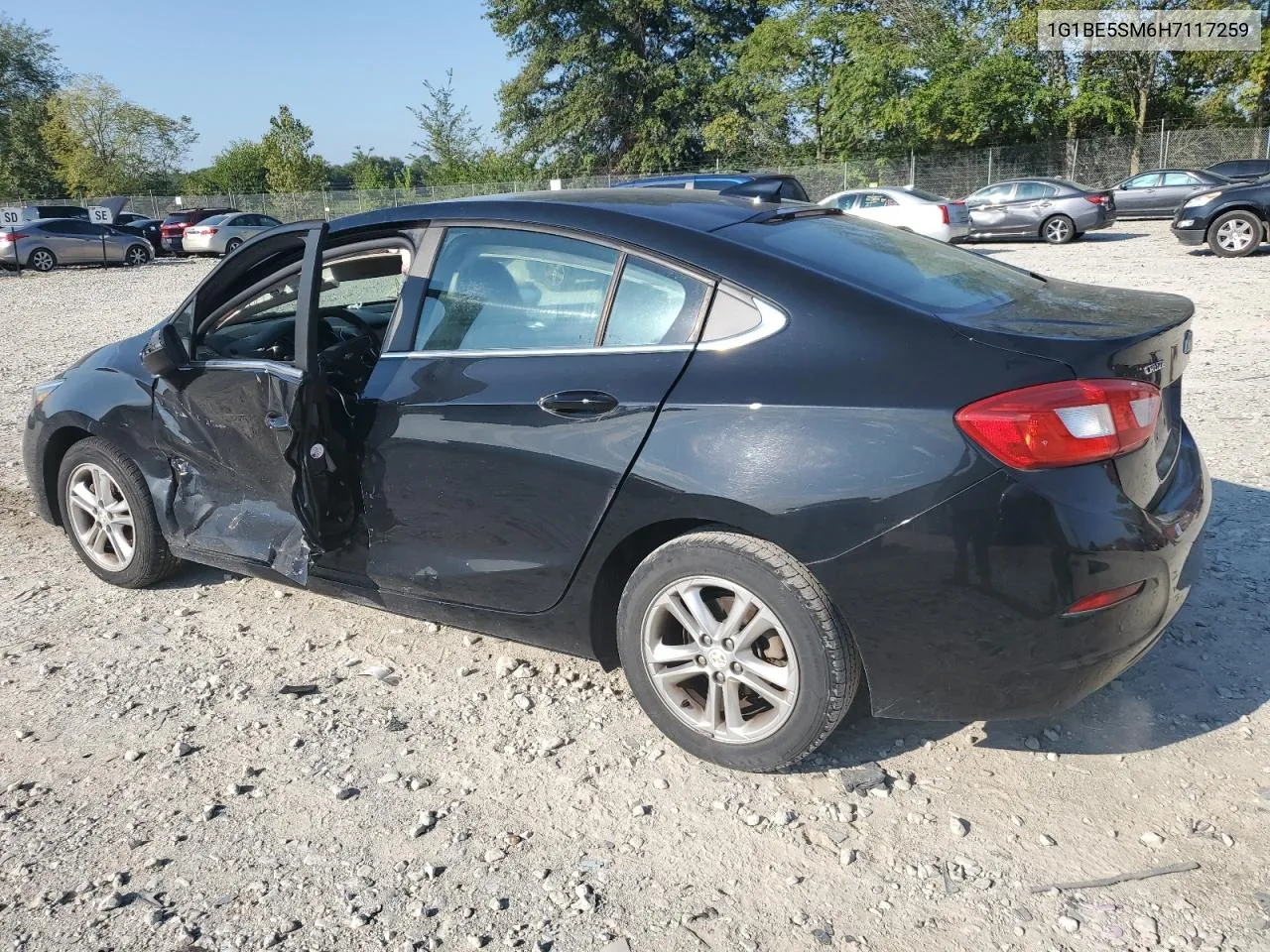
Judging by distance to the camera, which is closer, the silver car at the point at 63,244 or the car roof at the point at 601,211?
the car roof at the point at 601,211

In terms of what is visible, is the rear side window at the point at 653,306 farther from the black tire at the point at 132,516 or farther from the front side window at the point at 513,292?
the black tire at the point at 132,516

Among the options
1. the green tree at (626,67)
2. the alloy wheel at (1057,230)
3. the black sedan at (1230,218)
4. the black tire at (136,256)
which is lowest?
the alloy wheel at (1057,230)

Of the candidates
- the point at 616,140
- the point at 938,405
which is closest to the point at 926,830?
the point at 938,405

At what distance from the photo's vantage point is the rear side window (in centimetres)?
291

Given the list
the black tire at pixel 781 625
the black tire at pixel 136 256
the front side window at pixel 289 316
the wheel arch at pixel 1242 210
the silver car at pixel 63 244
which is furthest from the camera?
the black tire at pixel 136 256

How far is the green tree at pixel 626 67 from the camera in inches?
1790

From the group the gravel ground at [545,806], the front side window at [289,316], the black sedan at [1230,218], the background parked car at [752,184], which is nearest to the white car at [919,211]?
the black sedan at [1230,218]

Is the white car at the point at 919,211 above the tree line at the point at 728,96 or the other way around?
the other way around

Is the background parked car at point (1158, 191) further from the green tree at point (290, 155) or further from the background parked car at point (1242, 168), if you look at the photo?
the green tree at point (290, 155)

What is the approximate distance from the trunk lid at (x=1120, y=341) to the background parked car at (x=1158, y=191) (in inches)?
1024

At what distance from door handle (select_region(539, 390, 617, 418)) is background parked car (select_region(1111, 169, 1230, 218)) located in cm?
2697

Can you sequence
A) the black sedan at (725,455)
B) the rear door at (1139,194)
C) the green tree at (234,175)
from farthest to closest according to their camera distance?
the green tree at (234,175), the rear door at (1139,194), the black sedan at (725,455)

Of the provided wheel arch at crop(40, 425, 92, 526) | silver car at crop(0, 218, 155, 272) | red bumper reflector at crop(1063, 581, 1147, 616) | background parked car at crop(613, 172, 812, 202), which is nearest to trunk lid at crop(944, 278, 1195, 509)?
red bumper reflector at crop(1063, 581, 1147, 616)

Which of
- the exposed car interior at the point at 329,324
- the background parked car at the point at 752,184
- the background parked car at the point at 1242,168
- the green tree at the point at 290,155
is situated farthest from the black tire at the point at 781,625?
the green tree at the point at 290,155
